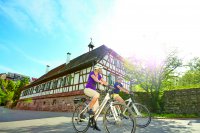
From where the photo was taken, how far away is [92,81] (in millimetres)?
4645

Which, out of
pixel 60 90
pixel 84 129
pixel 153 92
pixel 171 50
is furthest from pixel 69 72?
pixel 84 129

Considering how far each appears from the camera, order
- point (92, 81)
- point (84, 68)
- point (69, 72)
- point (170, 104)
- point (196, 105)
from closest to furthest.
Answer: point (92, 81), point (196, 105), point (170, 104), point (84, 68), point (69, 72)

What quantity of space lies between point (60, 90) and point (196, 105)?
16236 mm

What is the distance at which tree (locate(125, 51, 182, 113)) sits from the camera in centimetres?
1638

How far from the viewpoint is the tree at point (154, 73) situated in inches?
645

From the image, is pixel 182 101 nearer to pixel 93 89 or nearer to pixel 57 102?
pixel 93 89

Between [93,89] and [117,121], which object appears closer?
[117,121]

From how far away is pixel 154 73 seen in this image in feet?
54.4

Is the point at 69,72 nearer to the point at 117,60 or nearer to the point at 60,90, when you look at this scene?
the point at 60,90

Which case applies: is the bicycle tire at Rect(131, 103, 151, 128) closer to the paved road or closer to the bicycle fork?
the paved road

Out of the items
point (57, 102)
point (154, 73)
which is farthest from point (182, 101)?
point (57, 102)

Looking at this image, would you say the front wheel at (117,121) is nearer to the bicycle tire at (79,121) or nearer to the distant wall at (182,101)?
Answer: the bicycle tire at (79,121)

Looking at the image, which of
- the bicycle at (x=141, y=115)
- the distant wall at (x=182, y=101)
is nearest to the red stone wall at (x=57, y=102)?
the distant wall at (x=182, y=101)

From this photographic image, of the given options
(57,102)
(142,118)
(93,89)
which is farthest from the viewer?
(57,102)
